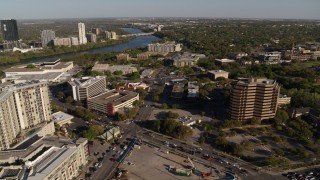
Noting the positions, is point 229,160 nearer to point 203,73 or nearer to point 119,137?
point 119,137

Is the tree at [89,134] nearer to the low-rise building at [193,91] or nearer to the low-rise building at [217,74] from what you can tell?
the low-rise building at [193,91]

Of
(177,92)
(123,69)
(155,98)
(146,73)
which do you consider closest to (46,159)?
(155,98)

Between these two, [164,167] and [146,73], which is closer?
[164,167]

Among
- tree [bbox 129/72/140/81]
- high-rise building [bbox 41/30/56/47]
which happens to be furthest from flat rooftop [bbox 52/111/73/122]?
high-rise building [bbox 41/30/56/47]

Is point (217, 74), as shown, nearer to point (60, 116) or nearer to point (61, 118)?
point (60, 116)

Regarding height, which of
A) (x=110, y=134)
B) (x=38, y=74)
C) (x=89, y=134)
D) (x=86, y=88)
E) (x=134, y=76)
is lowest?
(x=110, y=134)

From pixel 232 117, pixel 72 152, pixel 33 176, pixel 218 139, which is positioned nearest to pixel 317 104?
pixel 232 117
